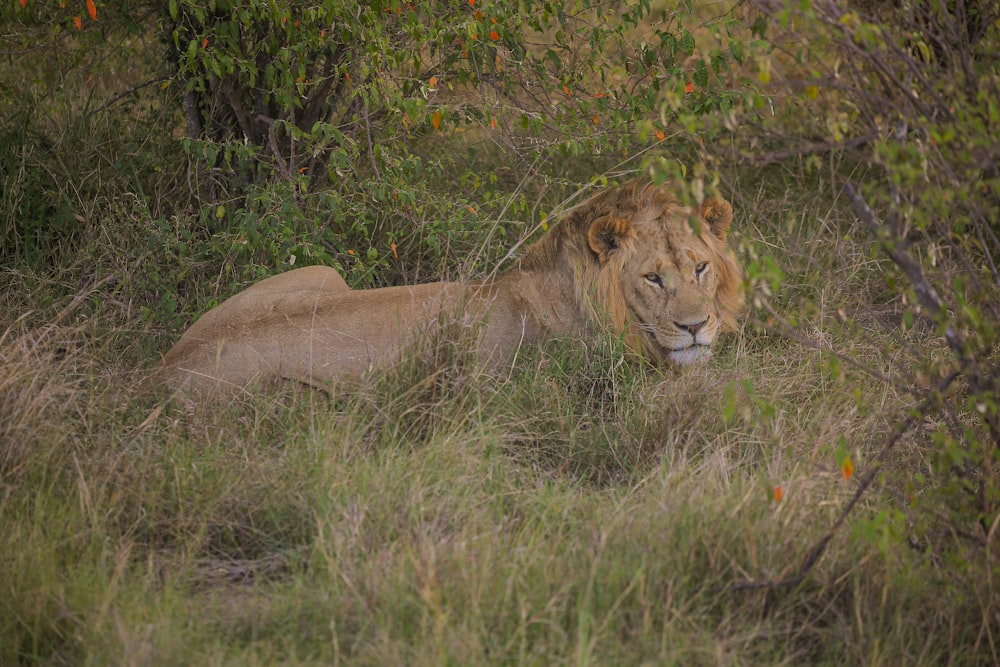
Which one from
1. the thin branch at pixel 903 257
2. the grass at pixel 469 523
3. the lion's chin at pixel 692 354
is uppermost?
the thin branch at pixel 903 257

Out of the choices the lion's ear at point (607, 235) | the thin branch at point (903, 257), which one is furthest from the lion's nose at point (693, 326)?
the thin branch at point (903, 257)

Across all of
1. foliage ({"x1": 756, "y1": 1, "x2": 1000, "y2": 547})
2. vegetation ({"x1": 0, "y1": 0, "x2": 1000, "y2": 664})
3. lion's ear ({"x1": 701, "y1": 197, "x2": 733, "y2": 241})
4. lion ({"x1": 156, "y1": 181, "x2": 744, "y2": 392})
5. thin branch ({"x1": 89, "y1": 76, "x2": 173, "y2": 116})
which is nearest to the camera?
foliage ({"x1": 756, "y1": 1, "x2": 1000, "y2": 547})

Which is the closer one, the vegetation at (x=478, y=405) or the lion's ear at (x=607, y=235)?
the vegetation at (x=478, y=405)

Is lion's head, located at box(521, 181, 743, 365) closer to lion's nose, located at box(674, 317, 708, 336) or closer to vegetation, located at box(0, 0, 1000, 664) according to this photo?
lion's nose, located at box(674, 317, 708, 336)

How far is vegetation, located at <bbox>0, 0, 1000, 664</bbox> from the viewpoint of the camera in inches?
111

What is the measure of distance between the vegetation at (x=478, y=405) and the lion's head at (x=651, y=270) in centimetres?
16

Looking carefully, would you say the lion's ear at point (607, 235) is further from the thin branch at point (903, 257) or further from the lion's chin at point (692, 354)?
the thin branch at point (903, 257)

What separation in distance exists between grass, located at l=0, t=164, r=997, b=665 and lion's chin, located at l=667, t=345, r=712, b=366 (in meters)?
0.12

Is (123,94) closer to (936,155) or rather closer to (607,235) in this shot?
(607,235)

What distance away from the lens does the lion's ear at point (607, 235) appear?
14.8ft

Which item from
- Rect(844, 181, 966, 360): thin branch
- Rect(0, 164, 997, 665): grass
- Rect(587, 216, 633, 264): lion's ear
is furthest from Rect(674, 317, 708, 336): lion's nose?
Rect(844, 181, 966, 360): thin branch

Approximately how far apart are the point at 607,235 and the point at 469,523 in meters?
1.71

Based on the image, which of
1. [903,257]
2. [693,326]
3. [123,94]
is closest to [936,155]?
[903,257]

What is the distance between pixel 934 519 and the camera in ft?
10.9
